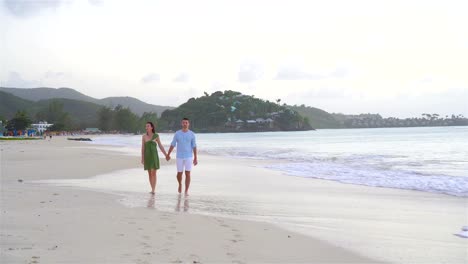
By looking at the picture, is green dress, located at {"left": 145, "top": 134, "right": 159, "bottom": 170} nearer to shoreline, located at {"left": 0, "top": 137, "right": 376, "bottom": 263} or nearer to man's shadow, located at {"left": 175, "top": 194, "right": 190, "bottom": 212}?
man's shadow, located at {"left": 175, "top": 194, "right": 190, "bottom": 212}

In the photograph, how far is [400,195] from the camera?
9922mm

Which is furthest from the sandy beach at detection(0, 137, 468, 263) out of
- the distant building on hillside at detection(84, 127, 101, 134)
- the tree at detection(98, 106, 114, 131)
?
the tree at detection(98, 106, 114, 131)

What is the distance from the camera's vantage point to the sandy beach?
4559 millimetres

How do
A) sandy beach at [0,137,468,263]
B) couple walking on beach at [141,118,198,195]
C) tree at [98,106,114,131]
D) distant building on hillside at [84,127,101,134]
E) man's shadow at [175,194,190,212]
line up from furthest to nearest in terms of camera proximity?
tree at [98,106,114,131] → distant building on hillside at [84,127,101,134] → couple walking on beach at [141,118,198,195] → man's shadow at [175,194,190,212] → sandy beach at [0,137,468,263]

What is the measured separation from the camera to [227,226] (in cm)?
602

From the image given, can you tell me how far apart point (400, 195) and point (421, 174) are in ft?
17.3

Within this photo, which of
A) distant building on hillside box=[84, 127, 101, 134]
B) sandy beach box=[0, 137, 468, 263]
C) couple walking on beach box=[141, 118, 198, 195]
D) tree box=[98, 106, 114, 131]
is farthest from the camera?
tree box=[98, 106, 114, 131]

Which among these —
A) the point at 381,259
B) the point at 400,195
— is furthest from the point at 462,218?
the point at 381,259

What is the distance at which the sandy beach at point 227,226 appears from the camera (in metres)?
4.56

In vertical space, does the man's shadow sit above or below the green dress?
below

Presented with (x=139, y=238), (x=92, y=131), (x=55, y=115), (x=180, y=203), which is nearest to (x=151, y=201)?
(x=180, y=203)

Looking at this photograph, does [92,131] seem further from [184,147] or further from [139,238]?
[139,238]

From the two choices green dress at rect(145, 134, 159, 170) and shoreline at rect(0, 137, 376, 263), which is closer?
shoreline at rect(0, 137, 376, 263)

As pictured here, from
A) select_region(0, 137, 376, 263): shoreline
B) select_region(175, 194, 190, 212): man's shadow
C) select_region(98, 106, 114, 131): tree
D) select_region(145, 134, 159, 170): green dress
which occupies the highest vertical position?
select_region(98, 106, 114, 131): tree
